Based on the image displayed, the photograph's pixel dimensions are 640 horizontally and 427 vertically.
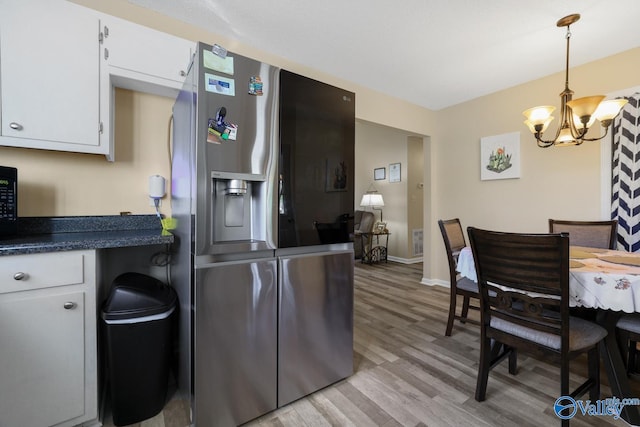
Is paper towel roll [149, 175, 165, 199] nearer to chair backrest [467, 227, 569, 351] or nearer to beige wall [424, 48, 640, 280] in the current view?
chair backrest [467, 227, 569, 351]

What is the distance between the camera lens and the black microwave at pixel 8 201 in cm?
131

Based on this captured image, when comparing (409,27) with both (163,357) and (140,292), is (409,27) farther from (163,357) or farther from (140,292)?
(163,357)

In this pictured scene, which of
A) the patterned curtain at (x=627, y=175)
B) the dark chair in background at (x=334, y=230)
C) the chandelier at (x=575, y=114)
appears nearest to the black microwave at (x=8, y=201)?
the dark chair in background at (x=334, y=230)

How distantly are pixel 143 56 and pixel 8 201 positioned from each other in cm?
106

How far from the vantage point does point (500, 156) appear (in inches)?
128

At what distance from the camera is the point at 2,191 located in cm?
132

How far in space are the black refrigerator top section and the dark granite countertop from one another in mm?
700

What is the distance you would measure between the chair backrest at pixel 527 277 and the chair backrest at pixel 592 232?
1.31 metres

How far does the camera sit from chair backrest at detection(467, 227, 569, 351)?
120 centimetres

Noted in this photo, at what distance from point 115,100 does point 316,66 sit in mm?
1782

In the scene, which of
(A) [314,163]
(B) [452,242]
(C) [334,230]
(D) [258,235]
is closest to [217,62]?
(A) [314,163]

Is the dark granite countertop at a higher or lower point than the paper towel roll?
lower

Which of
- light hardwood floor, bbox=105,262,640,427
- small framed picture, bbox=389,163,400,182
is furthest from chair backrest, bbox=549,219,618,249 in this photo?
small framed picture, bbox=389,163,400,182

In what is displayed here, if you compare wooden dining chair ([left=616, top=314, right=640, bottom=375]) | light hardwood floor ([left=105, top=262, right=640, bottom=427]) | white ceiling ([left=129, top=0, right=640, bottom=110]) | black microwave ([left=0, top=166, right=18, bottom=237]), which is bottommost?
light hardwood floor ([left=105, top=262, right=640, bottom=427])
